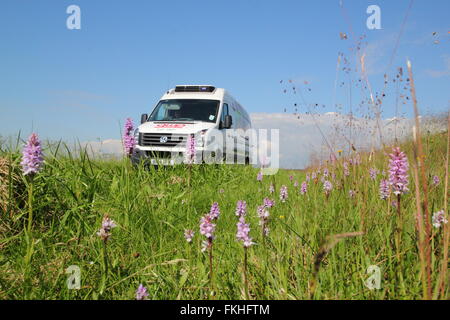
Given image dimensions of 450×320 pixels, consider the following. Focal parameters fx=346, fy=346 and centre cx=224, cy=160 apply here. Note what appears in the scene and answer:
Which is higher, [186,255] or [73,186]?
[73,186]

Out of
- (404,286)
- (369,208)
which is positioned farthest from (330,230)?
(404,286)

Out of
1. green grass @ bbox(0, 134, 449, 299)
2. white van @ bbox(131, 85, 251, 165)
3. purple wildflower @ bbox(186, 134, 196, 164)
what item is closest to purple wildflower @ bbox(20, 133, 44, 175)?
green grass @ bbox(0, 134, 449, 299)

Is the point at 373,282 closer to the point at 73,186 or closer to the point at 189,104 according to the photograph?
the point at 73,186

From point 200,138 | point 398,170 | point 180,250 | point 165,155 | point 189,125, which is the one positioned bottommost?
point 180,250

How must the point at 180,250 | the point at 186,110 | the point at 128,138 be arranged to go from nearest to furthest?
the point at 180,250, the point at 128,138, the point at 186,110

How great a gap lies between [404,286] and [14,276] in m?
2.41

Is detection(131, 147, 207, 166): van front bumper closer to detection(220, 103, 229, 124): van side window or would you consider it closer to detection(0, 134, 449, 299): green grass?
detection(220, 103, 229, 124): van side window

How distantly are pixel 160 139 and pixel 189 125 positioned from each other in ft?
2.99

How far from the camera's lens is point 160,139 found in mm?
9727

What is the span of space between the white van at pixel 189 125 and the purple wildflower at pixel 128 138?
3721 millimetres

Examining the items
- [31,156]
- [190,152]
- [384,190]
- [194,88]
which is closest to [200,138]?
[194,88]

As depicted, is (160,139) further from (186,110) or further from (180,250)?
(180,250)

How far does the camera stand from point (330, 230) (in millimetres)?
2510

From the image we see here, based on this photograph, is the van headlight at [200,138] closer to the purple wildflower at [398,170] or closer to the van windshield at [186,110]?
the van windshield at [186,110]
